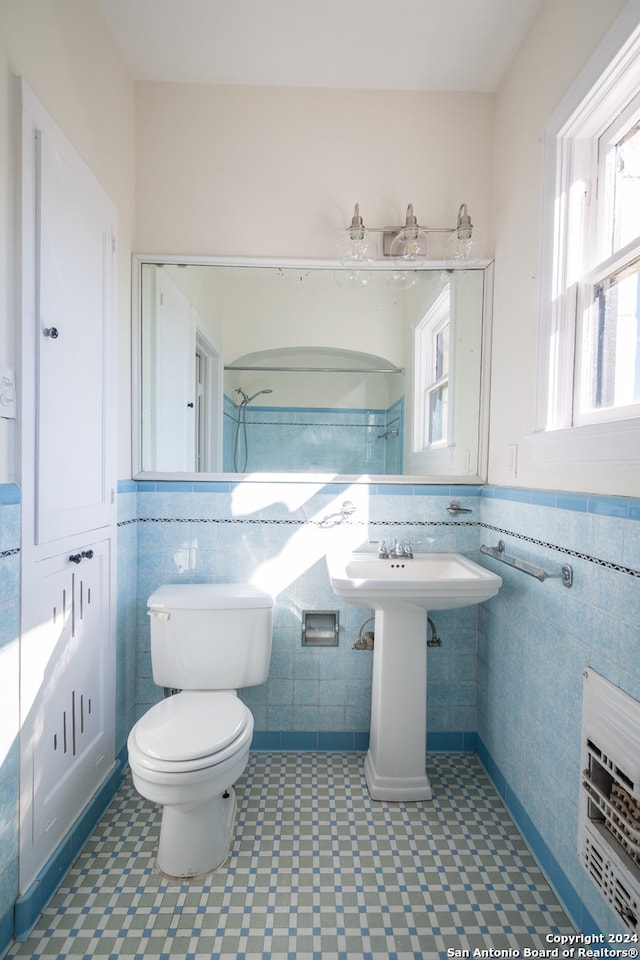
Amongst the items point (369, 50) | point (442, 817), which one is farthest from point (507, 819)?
point (369, 50)

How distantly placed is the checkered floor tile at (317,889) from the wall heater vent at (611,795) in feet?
1.05

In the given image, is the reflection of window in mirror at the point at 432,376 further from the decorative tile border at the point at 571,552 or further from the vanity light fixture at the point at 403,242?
the decorative tile border at the point at 571,552

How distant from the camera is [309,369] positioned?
207cm

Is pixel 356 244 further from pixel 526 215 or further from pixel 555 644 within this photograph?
pixel 555 644

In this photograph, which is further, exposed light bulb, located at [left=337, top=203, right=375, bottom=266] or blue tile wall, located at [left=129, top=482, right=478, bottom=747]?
blue tile wall, located at [left=129, top=482, right=478, bottom=747]

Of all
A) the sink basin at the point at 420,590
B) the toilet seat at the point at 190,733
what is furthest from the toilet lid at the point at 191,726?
the sink basin at the point at 420,590

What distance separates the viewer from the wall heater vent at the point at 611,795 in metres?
1.08

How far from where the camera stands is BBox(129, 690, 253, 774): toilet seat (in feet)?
4.61

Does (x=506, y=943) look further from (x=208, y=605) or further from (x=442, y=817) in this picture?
(x=208, y=605)

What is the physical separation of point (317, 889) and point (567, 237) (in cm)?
207

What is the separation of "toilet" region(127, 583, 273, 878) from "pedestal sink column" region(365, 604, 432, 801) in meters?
0.46

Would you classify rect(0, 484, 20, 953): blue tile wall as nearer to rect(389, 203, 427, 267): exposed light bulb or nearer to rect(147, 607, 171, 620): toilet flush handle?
rect(147, 607, 171, 620): toilet flush handle

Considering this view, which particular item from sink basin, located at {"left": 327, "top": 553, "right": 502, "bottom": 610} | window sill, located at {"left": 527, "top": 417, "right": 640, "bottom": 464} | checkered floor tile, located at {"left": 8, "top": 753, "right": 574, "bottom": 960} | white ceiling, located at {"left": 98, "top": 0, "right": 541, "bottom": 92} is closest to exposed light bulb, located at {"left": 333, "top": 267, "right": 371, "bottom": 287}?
white ceiling, located at {"left": 98, "top": 0, "right": 541, "bottom": 92}

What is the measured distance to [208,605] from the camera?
73.7 inches
